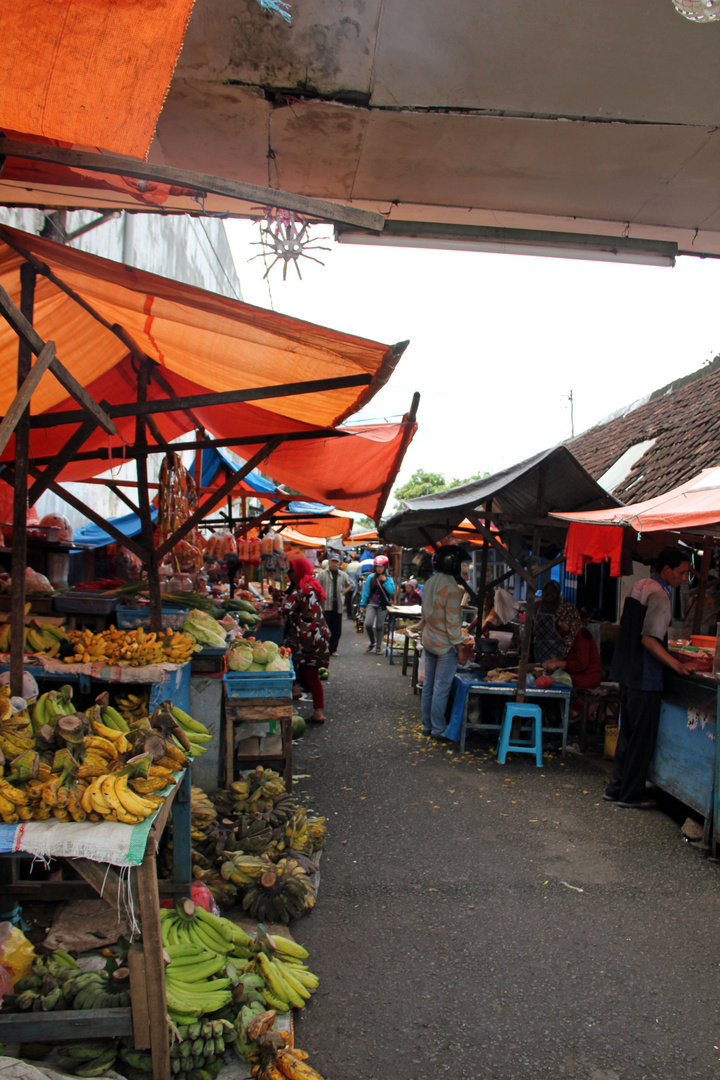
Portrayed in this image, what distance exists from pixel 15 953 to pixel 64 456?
2726 millimetres

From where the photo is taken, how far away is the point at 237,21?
4.02 metres

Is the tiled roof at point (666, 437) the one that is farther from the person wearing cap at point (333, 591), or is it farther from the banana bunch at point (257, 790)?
the banana bunch at point (257, 790)

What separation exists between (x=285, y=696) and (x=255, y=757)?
0.59m

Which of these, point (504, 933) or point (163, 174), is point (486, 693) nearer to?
point (504, 933)

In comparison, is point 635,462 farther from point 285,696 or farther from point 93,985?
point 93,985

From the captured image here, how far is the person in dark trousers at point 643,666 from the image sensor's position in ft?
18.9

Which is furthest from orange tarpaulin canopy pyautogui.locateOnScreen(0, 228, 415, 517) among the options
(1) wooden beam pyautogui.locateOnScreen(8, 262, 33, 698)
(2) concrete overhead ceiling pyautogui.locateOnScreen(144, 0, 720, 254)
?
(2) concrete overhead ceiling pyautogui.locateOnScreen(144, 0, 720, 254)

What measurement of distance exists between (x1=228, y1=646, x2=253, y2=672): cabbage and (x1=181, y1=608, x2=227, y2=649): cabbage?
0.13m

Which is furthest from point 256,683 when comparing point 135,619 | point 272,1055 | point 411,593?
point 411,593

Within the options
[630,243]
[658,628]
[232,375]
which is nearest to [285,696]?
[232,375]

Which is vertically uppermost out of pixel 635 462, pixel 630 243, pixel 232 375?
pixel 630 243

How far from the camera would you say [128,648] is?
4.76 meters

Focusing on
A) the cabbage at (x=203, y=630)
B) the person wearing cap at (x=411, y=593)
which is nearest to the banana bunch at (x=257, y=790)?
the cabbage at (x=203, y=630)

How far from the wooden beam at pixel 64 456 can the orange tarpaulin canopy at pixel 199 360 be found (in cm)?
20
